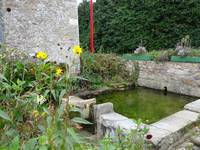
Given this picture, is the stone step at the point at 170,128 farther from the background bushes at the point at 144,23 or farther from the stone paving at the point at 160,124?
the background bushes at the point at 144,23

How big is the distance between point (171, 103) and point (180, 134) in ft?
6.35

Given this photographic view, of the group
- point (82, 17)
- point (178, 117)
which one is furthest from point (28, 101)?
point (82, 17)

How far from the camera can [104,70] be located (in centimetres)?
633

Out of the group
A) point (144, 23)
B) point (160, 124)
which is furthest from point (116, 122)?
point (144, 23)

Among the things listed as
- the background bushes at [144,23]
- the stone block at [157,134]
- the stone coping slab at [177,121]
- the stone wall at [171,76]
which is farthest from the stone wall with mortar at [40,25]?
the stone block at [157,134]

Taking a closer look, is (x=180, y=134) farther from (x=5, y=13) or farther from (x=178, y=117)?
(x=5, y=13)

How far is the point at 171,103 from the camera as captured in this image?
461 centimetres

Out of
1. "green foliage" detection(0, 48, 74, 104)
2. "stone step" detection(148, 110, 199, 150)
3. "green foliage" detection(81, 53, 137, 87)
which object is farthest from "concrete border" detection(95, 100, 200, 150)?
"green foliage" detection(81, 53, 137, 87)

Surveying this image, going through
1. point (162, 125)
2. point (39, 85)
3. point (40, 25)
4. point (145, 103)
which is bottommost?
point (145, 103)

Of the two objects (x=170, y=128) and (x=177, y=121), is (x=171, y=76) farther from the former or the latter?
(x=170, y=128)

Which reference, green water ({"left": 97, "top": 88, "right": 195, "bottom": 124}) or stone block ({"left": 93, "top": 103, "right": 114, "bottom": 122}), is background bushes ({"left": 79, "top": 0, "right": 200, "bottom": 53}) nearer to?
green water ({"left": 97, "top": 88, "right": 195, "bottom": 124})

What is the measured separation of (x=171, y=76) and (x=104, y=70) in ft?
6.16

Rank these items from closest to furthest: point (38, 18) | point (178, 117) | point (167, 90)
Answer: point (178, 117)
point (38, 18)
point (167, 90)

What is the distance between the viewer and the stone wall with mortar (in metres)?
4.96
